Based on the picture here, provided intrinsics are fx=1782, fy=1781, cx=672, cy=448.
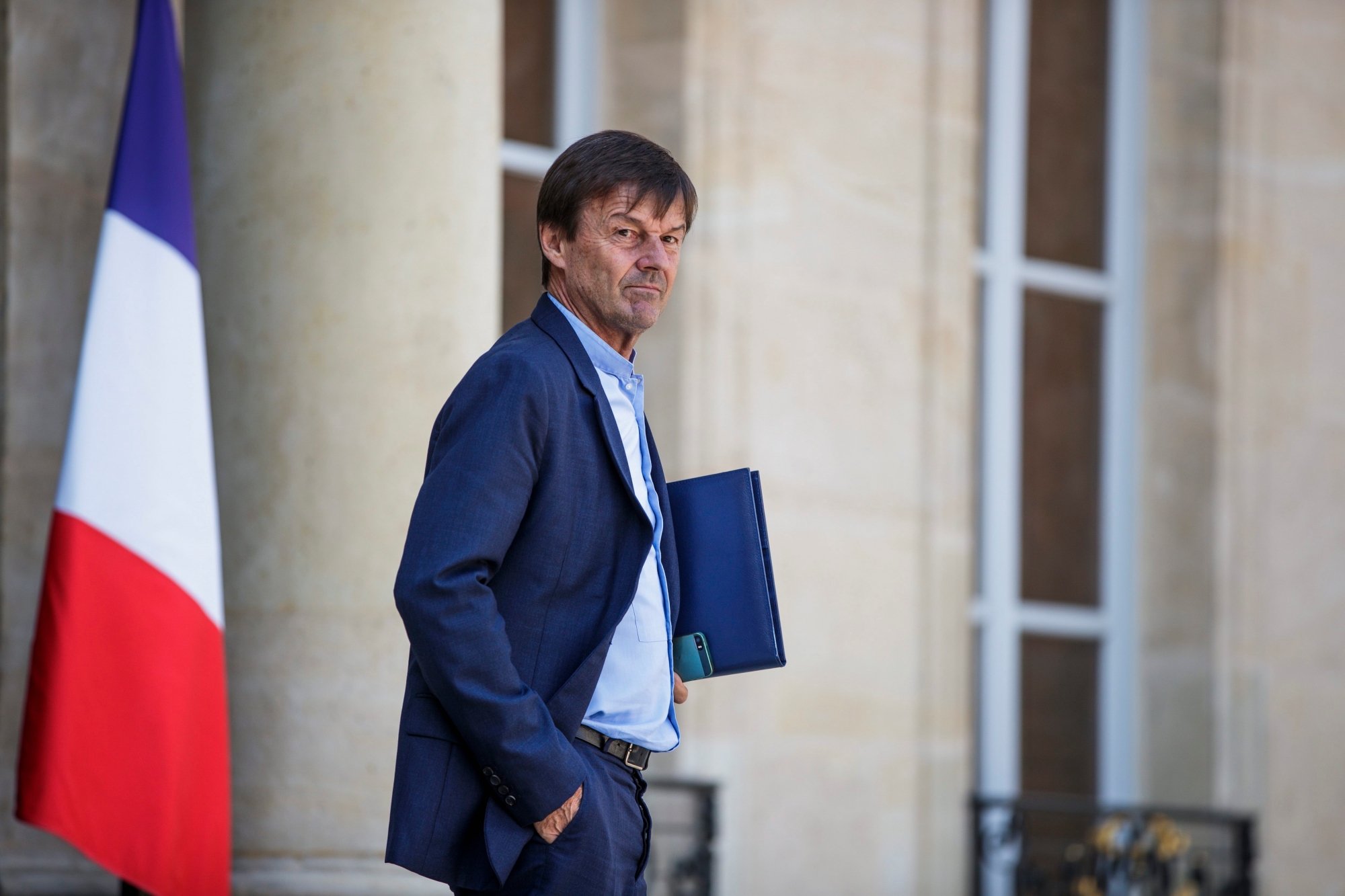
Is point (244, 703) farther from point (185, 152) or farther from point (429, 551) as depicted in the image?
point (429, 551)

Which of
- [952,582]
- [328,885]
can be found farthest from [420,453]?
[952,582]

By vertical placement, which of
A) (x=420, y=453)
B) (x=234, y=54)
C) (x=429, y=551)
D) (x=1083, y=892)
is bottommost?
(x=1083, y=892)

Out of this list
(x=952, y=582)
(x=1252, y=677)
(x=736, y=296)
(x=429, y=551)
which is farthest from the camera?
(x=1252, y=677)

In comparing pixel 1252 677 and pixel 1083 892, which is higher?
pixel 1252 677

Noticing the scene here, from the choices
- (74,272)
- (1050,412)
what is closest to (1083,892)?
(1050,412)

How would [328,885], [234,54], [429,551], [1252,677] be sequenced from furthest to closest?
1. [1252,677]
2. [234,54]
3. [328,885]
4. [429,551]

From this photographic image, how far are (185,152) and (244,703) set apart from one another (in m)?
1.19

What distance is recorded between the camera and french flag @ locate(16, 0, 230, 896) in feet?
11.5

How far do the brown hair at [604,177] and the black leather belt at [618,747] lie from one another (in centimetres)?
70

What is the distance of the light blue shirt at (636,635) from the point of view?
2.43m

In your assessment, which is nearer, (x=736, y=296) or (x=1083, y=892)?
(x=736, y=296)

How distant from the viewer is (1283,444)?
696 centimetres

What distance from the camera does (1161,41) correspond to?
7.08m

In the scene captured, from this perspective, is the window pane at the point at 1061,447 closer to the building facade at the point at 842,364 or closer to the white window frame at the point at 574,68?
the building facade at the point at 842,364
